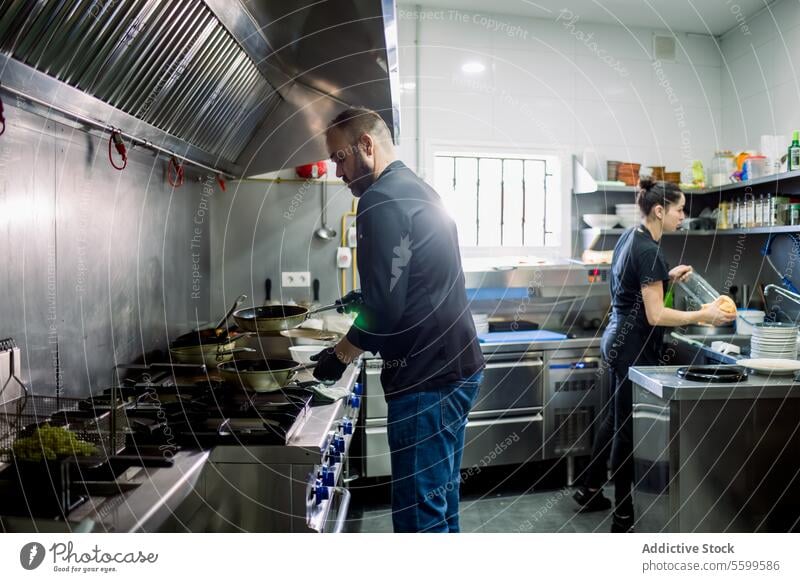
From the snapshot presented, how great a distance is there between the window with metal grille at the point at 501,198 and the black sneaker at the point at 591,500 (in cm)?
118

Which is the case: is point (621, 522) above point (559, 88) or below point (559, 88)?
below

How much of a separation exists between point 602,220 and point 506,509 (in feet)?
4.51

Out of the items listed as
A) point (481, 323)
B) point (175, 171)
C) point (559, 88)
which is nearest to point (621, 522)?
point (481, 323)

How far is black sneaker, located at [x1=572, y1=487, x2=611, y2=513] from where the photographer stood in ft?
6.86

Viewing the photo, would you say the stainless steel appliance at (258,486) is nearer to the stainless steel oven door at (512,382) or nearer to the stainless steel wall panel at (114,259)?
the stainless steel wall panel at (114,259)

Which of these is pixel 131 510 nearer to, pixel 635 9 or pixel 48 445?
pixel 48 445

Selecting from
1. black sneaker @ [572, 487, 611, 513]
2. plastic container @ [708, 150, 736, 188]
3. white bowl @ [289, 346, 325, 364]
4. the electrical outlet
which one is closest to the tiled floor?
black sneaker @ [572, 487, 611, 513]

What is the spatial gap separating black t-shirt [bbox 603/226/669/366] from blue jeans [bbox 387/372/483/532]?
885mm

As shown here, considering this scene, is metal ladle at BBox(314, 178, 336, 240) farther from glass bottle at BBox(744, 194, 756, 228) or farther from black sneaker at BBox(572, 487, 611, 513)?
glass bottle at BBox(744, 194, 756, 228)

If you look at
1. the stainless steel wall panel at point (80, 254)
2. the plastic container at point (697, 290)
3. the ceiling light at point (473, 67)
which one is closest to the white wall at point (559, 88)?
the ceiling light at point (473, 67)

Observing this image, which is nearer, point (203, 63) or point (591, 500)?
point (203, 63)

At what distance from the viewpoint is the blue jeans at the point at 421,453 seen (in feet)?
3.95

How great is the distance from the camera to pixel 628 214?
107 inches
